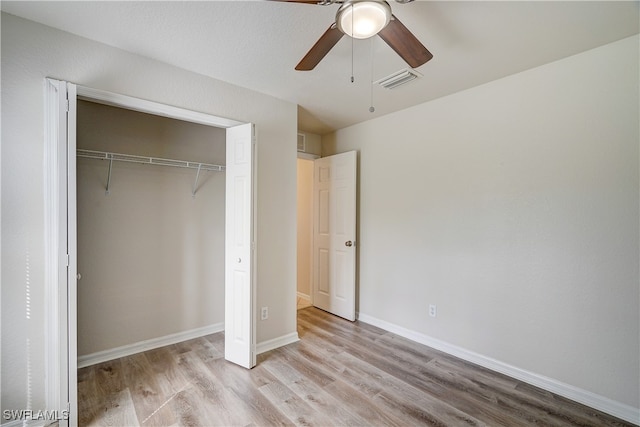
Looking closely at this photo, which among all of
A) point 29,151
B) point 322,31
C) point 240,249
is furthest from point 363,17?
point 29,151

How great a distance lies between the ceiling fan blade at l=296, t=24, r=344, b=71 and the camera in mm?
1503

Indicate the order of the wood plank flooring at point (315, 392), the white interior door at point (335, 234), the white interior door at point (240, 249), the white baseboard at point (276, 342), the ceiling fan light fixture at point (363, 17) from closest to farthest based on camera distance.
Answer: the ceiling fan light fixture at point (363, 17)
the wood plank flooring at point (315, 392)
the white interior door at point (240, 249)
the white baseboard at point (276, 342)
the white interior door at point (335, 234)

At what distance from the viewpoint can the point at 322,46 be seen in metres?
1.61

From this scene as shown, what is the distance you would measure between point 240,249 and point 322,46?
178 centimetres

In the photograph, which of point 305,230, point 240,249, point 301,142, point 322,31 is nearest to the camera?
point 322,31

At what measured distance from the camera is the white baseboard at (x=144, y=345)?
2.62m

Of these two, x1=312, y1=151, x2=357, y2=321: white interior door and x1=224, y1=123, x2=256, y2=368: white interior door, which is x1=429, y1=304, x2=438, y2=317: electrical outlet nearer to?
x1=312, y1=151, x2=357, y2=321: white interior door

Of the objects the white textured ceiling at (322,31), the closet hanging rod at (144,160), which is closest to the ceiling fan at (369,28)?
the white textured ceiling at (322,31)

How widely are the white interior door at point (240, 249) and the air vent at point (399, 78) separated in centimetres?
127

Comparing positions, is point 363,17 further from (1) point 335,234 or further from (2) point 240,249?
(1) point 335,234

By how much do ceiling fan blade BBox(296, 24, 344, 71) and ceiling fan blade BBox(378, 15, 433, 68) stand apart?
0.23 m

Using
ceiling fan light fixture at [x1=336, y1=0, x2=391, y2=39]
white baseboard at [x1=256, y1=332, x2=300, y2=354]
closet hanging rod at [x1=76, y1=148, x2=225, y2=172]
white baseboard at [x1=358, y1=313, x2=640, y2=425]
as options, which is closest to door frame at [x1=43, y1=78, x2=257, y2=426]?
closet hanging rod at [x1=76, y1=148, x2=225, y2=172]

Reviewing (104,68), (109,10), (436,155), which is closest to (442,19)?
(436,155)

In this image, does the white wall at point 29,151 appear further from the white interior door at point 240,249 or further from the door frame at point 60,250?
the white interior door at point 240,249
